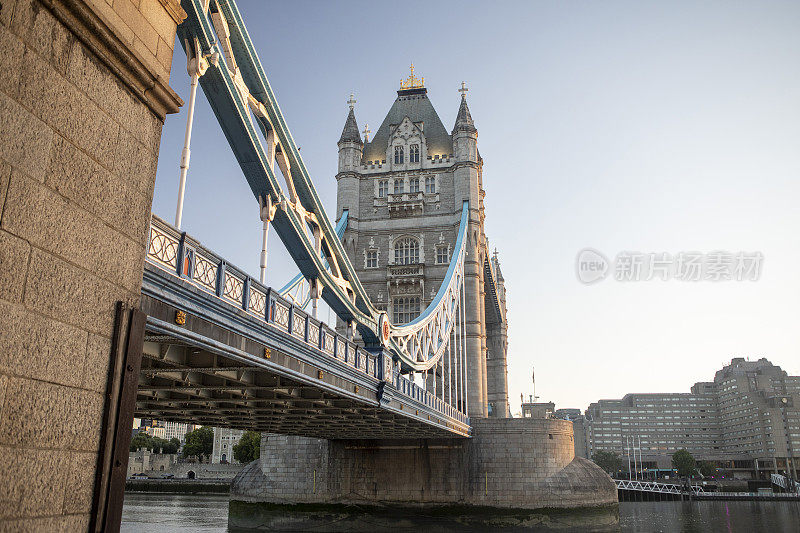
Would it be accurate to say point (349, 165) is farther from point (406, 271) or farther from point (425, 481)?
point (425, 481)

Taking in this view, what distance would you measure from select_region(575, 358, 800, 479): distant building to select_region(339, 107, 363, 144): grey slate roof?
8738 centimetres

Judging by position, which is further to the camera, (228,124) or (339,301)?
(339,301)

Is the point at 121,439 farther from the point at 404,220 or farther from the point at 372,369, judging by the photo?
the point at 404,220

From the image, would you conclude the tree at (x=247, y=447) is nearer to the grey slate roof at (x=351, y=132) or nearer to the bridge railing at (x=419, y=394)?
the grey slate roof at (x=351, y=132)

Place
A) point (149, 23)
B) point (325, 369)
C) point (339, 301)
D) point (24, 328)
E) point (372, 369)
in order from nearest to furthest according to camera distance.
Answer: point (24, 328), point (149, 23), point (325, 369), point (339, 301), point (372, 369)

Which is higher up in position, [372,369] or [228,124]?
[228,124]

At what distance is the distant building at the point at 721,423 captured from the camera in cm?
10462

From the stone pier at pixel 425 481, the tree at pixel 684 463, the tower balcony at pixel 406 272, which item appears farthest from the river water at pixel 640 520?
the tree at pixel 684 463

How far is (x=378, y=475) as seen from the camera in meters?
29.8

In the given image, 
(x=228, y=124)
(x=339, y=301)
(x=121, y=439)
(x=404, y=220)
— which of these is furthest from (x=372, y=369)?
(x=404, y=220)

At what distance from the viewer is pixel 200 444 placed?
304ft

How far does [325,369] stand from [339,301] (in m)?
→ 2.63

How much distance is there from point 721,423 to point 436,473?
118867 mm

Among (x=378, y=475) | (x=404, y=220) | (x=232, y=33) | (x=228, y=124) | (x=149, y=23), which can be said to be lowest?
(x=378, y=475)
